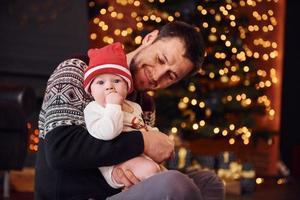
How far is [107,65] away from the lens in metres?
1.21

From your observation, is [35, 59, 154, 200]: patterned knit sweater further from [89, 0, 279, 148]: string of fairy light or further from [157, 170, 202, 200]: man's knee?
[89, 0, 279, 148]: string of fairy light

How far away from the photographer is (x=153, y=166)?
121 centimetres

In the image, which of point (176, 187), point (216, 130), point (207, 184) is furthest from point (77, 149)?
point (216, 130)

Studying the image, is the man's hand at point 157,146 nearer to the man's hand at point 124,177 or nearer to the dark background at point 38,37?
the man's hand at point 124,177

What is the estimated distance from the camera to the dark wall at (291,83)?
4.83 meters

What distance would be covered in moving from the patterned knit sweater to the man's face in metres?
0.15

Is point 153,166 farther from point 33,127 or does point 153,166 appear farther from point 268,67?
point 268,67

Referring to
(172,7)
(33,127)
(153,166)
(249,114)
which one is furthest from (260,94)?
(153,166)

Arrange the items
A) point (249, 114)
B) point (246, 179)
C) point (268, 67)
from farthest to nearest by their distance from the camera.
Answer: point (268, 67), point (249, 114), point (246, 179)

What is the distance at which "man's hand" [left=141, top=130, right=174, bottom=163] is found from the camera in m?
1.23

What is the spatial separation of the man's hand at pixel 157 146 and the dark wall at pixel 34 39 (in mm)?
2945

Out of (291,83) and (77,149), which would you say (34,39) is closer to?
(291,83)

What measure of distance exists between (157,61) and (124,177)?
33 cm

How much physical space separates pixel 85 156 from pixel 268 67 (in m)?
3.61
